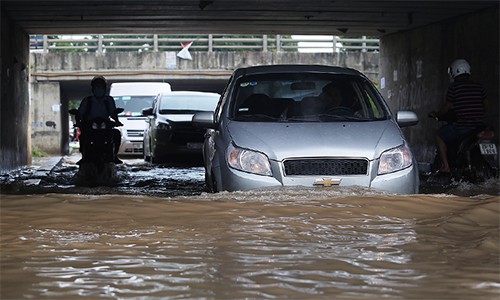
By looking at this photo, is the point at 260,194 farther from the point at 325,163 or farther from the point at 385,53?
the point at 385,53

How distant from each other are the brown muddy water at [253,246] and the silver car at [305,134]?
0.21 meters

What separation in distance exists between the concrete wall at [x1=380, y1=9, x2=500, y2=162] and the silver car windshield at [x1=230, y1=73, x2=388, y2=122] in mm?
8273

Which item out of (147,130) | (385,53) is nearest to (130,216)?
(147,130)

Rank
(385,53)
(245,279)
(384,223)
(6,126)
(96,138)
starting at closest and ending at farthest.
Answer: (245,279)
(384,223)
(96,138)
(6,126)
(385,53)

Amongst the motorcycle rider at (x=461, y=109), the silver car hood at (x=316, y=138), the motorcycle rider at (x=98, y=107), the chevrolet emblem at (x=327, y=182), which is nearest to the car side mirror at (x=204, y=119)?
the silver car hood at (x=316, y=138)

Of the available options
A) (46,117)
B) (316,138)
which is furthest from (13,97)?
(46,117)

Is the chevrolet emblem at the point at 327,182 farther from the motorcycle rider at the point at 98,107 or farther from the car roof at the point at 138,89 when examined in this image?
the car roof at the point at 138,89

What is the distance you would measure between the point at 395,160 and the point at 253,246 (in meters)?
2.77

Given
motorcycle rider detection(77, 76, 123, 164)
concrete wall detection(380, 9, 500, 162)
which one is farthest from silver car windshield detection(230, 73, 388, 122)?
concrete wall detection(380, 9, 500, 162)

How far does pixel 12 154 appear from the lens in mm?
18906

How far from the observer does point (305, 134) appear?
8227mm

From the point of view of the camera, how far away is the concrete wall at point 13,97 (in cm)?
1757

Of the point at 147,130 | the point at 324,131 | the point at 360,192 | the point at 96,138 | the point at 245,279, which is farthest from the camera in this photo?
the point at 147,130

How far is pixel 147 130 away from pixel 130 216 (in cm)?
1507
